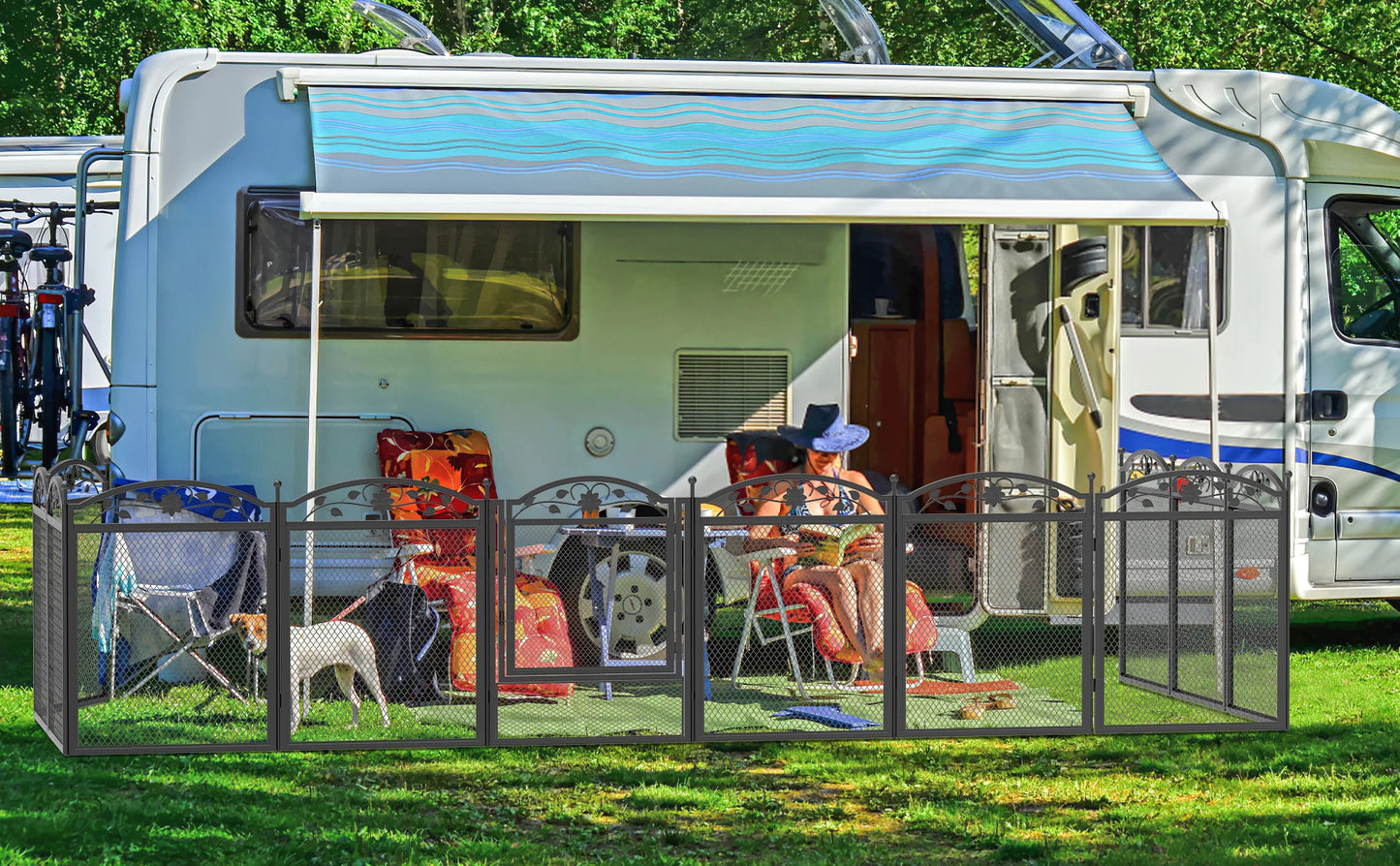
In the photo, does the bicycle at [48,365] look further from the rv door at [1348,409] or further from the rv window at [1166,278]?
the rv door at [1348,409]

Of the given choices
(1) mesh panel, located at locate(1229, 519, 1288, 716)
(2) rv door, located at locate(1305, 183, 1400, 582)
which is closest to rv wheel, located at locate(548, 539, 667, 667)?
(1) mesh panel, located at locate(1229, 519, 1288, 716)

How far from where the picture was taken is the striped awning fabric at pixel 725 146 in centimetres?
555

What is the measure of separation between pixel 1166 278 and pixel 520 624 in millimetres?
3599

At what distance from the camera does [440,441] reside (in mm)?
6168

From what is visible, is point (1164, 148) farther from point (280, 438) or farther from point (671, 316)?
point (280, 438)

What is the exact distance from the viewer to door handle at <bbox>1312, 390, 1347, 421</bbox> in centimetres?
664

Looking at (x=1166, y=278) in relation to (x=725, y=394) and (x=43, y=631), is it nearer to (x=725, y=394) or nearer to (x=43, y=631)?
(x=725, y=394)

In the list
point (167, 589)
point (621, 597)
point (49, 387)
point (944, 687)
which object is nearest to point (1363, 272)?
point (944, 687)

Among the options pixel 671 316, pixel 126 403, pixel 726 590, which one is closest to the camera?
pixel 726 590

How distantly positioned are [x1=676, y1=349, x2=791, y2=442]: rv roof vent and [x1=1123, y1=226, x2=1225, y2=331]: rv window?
1735mm

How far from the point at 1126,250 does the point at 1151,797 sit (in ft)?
9.62

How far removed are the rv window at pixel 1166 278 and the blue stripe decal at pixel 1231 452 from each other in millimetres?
530

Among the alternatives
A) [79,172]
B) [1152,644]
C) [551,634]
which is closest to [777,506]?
[551,634]

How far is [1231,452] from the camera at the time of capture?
6539 mm
